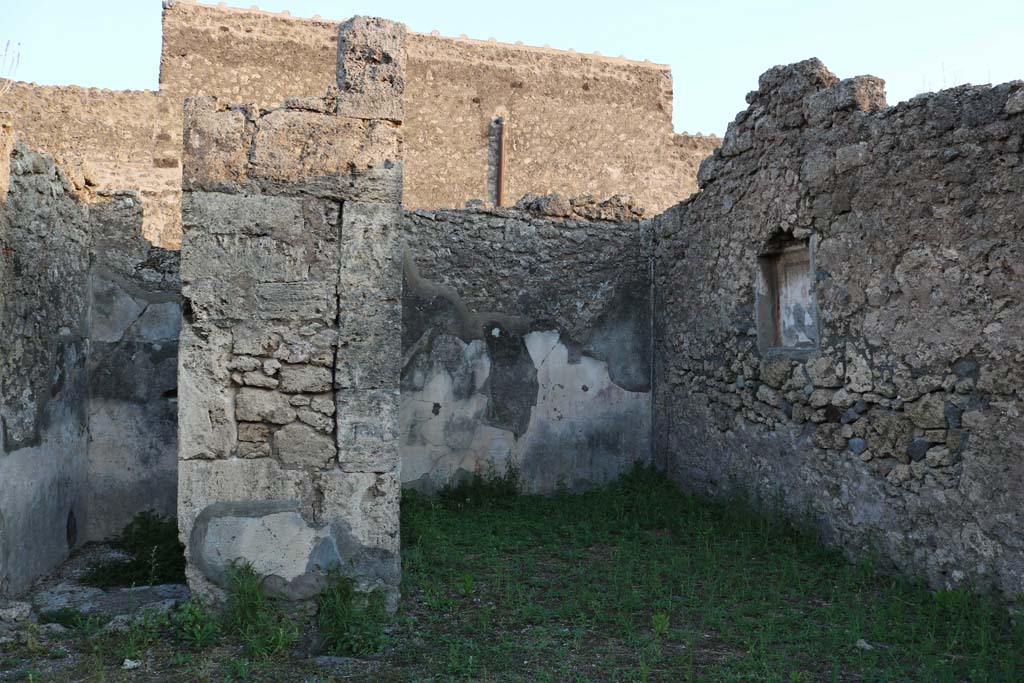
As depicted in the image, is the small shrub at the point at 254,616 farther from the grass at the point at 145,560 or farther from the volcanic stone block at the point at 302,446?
the grass at the point at 145,560

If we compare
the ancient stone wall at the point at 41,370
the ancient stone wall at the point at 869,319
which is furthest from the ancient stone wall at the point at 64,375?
the ancient stone wall at the point at 869,319

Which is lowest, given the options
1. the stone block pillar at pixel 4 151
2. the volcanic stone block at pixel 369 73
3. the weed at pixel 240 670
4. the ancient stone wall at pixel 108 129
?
the weed at pixel 240 670

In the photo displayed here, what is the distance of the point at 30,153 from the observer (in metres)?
3.92

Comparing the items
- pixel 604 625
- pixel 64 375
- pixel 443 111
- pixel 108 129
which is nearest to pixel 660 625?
pixel 604 625

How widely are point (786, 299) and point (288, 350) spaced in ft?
10.7

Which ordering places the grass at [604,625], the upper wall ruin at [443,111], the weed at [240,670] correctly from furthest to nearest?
the upper wall ruin at [443,111] < the grass at [604,625] < the weed at [240,670]

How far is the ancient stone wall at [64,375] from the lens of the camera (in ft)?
12.3

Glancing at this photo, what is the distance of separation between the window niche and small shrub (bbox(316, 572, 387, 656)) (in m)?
3.00

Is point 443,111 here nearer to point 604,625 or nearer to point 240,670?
point 604,625

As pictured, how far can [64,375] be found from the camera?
444cm

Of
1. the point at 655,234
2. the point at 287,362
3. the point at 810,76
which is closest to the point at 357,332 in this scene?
the point at 287,362

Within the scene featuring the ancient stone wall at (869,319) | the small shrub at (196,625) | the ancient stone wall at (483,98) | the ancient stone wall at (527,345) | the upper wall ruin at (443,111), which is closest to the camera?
the small shrub at (196,625)

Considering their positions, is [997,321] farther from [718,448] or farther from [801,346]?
[718,448]

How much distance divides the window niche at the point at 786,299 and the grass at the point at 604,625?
3.94ft
